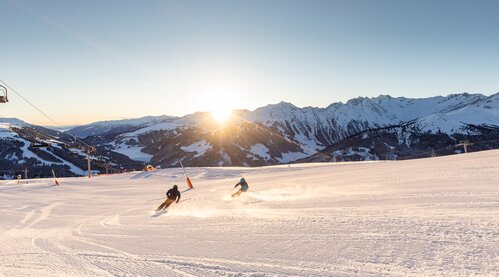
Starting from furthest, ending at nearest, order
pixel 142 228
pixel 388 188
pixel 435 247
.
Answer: pixel 388 188, pixel 142 228, pixel 435 247

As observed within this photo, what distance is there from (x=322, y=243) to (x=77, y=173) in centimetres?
21073

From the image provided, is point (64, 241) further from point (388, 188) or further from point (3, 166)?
point (3, 166)

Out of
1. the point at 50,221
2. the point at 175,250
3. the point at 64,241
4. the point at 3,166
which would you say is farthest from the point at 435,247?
the point at 3,166

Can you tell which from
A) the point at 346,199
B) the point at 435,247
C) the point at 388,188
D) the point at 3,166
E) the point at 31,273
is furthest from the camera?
the point at 3,166

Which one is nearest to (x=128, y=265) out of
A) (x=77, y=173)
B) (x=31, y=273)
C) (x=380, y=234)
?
(x=31, y=273)

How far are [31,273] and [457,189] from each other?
12.2 metres

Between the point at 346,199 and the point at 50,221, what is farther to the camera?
the point at 50,221

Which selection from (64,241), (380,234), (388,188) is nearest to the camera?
(380,234)

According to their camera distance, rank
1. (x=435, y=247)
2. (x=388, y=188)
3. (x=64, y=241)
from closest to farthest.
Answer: (x=435, y=247) < (x=64, y=241) < (x=388, y=188)

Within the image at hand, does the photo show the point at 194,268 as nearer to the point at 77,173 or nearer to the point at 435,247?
the point at 435,247

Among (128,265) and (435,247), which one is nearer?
(435,247)

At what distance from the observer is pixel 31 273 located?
7406mm

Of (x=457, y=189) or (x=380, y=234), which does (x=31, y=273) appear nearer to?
(x=380, y=234)

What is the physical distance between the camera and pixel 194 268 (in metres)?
6.99
